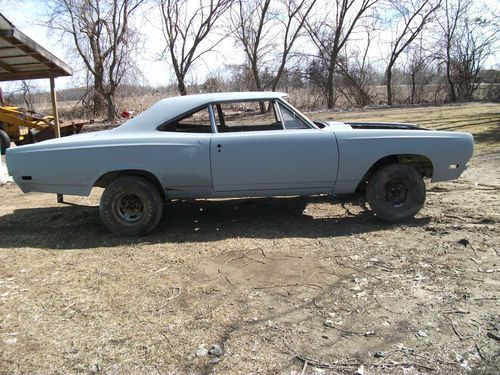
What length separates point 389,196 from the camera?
539cm

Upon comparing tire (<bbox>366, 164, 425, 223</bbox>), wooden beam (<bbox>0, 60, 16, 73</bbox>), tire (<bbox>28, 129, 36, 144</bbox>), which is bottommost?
tire (<bbox>366, 164, 425, 223</bbox>)

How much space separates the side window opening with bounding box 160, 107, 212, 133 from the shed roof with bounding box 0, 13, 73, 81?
4.67m

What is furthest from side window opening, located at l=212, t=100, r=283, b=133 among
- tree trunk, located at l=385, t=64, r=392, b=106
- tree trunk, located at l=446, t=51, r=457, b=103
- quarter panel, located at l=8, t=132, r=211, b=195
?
tree trunk, located at l=446, t=51, r=457, b=103

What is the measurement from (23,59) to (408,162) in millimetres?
8432

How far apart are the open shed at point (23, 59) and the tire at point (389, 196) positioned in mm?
6842

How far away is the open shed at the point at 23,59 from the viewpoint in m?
8.21

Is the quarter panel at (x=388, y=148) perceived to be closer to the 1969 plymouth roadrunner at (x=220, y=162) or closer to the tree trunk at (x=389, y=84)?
the 1969 plymouth roadrunner at (x=220, y=162)

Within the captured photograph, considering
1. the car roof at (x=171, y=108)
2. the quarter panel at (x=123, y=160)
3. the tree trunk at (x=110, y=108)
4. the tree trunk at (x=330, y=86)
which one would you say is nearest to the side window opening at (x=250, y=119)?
the car roof at (x=171, y=108)

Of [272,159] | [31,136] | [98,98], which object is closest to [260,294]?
[272,159]

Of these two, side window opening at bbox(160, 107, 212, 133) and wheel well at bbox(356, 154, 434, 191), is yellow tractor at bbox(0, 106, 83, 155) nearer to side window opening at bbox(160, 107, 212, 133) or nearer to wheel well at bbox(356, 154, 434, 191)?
side window opening at bbox(160, 107, 212, 133)

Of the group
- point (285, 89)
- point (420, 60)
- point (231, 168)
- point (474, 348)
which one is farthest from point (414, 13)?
point (474, 348)

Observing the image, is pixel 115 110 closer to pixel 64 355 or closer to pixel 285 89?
pixel 285 89

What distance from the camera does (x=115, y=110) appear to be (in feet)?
79.4

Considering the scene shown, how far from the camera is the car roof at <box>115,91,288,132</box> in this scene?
17.4ft
